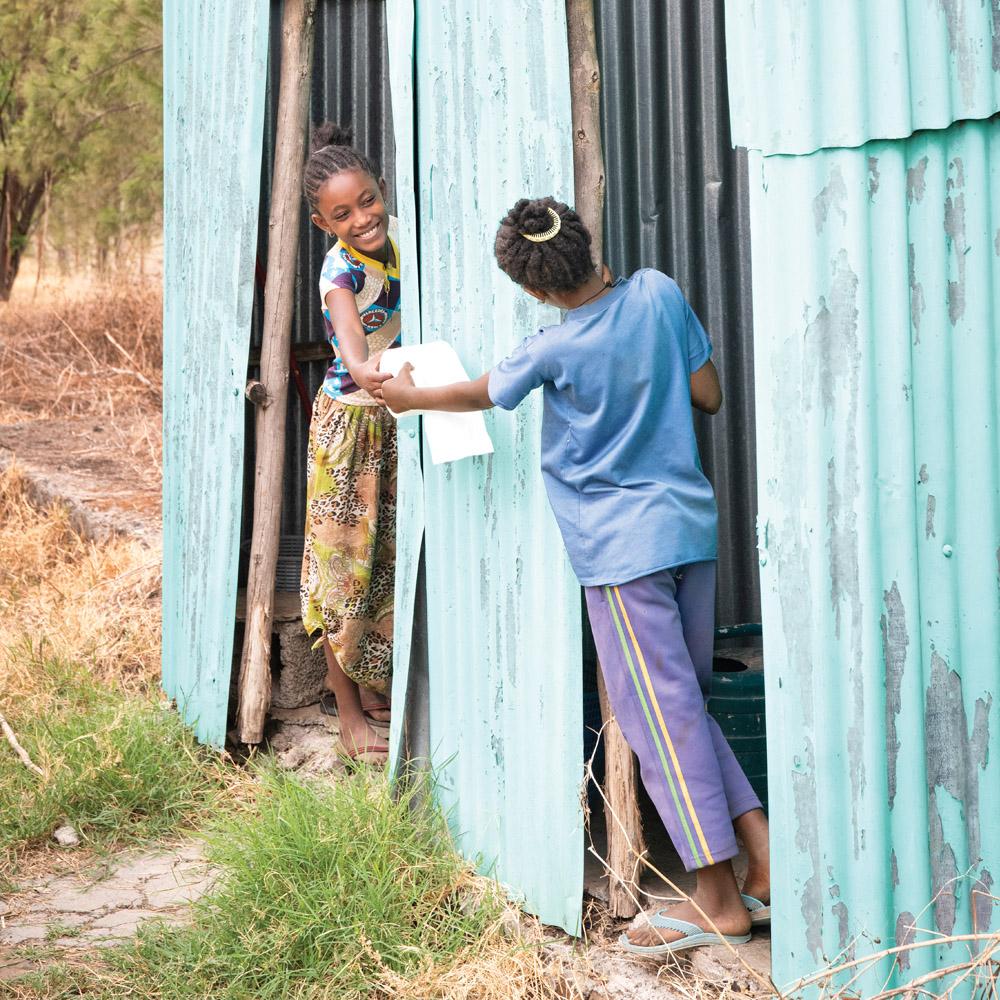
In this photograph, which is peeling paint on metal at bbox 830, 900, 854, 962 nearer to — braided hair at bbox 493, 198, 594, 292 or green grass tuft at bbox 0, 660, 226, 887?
braided hair at bbox 493, 198, 594, 292

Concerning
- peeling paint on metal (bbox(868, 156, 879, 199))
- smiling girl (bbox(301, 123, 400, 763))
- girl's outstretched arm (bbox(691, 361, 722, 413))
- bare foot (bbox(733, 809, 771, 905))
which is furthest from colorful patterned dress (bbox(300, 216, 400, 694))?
peeling paint on metal (bbox(868, 156, 879, 199))

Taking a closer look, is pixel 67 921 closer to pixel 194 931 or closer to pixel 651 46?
pixel 194 931

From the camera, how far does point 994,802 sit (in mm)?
2617

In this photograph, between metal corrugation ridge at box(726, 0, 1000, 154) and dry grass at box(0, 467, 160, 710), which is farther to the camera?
dry grass at box(0, 467, 160, 710)

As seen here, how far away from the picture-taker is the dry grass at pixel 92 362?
35.1 ft

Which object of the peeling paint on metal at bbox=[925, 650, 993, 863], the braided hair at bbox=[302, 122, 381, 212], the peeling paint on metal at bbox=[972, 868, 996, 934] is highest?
the braided hair at bbox=[302, 122, 381, 212]

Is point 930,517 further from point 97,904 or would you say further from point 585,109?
point 97,904

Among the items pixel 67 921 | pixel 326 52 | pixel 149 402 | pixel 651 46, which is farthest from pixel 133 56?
→ pixel 67 921

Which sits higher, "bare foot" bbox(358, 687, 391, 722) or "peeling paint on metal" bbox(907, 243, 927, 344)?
"peeling paint on metal" bbox(907, 243, 927, 344)

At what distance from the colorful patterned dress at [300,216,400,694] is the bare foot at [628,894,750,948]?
5.88 feet

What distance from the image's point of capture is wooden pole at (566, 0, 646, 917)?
3471 mm

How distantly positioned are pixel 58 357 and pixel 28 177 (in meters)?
2.08

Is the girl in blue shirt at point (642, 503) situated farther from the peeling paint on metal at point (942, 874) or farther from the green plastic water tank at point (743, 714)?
the green plastic water tank at point (743, 714)

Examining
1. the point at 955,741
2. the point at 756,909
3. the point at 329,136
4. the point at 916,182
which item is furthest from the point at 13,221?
the point at 955,741
